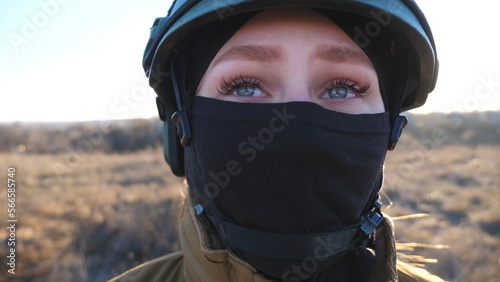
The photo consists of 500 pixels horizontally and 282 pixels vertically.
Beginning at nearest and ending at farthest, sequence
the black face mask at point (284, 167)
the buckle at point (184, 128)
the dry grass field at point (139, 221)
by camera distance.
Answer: the black face mask at point (284, 167)
the buckle at point (184, 128)
the dry grass field at point (139, 221)

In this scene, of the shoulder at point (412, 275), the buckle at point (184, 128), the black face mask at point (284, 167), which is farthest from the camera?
the shoulder at point (412, 275)

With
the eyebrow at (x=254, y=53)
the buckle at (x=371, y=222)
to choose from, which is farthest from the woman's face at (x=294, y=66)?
the buckle at (x=371, y=222)

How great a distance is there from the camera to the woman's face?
4.15 feet

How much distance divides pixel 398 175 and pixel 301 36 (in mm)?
9972

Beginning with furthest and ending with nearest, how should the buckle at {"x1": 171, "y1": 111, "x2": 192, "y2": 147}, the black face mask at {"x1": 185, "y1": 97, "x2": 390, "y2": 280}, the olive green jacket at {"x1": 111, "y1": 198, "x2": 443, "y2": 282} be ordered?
the buckle at {"x1": 171, "y1": 111, "x2": 192, "y2": 147} < the olive green jacket at {"x1": 111, "y1": 198, "x2": 443, "y2": 282} < the black face mask at {"x1": 185, "y1": 97, "x2": 390, "y2": 280}

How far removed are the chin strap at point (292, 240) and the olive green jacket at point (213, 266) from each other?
7cm

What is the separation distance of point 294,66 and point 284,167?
14.8 inches

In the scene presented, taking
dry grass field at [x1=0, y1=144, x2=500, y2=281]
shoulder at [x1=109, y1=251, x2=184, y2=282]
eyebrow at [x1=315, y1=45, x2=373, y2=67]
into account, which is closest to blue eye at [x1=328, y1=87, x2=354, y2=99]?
eyebrow at [x1=315, y1=45, x2=373, y2=67]

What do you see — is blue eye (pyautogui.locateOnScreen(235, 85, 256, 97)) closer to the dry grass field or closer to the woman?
the woman

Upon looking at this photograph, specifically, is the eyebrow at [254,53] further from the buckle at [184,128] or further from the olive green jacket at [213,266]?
the olive green jacket at [213,266]

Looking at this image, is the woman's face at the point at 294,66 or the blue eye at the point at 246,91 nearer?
the woman's face at the point at 294,66

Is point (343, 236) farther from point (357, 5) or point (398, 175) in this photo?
point (398, 175)

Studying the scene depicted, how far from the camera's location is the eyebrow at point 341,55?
4.21ft

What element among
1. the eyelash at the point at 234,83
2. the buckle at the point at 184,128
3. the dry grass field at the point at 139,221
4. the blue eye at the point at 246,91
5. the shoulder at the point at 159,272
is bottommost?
Answer: the dry grass field at the point at 139,221
